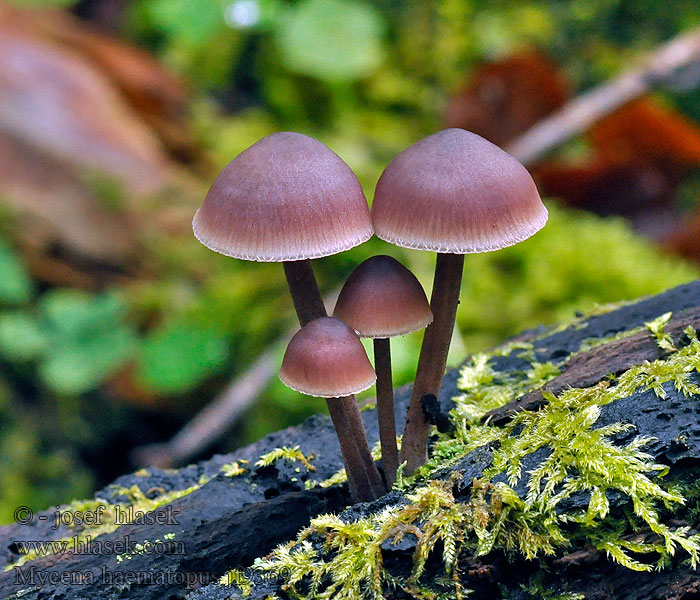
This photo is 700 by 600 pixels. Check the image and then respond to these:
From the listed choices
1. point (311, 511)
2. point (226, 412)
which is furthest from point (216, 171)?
point (311, 511)

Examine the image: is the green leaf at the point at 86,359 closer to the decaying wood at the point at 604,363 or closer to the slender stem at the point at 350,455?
the slender stem at the point at 350,455

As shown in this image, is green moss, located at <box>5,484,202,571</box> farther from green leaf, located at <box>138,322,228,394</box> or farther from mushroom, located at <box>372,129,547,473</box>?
green leaf, located at <box>138,322,228,394</box>

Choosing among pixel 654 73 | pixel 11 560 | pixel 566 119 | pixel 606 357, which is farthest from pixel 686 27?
pixel 11 560

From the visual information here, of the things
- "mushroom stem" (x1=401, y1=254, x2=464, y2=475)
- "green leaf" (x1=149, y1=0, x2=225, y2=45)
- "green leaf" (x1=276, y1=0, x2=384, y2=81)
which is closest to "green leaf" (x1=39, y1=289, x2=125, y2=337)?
"green leaf" (x1=149, y1=0, x2=225, y2=45)

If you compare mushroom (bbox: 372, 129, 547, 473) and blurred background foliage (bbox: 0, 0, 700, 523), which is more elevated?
blurred background foliage (bbox: 0, 0, 700, 523)

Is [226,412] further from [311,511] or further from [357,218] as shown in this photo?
[357,218]
